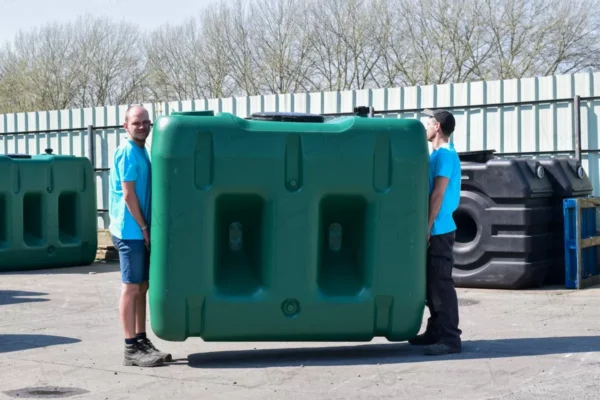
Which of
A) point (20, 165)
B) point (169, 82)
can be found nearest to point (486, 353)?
point (20, 165)

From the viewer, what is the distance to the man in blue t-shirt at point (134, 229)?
6270 mm

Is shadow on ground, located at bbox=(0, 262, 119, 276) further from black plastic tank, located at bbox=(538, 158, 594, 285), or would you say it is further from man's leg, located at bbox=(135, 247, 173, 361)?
man's leg, located at bbox=(135, 247, 173, 361)

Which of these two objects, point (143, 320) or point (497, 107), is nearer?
point (143, 320)

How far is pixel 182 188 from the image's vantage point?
20.2ft

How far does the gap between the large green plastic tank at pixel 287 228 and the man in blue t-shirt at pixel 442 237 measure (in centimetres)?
20

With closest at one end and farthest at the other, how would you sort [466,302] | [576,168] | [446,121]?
[446,121] < [466,302] < [576,168]

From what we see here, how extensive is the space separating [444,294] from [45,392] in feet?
8.77

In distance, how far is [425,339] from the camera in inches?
274

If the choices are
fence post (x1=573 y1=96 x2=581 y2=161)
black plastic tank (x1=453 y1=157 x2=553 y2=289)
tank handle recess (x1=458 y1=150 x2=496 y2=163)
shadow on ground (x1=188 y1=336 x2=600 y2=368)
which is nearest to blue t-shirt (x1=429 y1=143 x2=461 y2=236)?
shadow on ground (x1=188 y1=336 x2=600 y2=368)

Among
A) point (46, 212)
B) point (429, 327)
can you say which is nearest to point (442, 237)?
point (429, 327)

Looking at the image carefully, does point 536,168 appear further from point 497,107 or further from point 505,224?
point 497,107

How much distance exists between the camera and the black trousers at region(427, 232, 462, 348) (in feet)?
21.8

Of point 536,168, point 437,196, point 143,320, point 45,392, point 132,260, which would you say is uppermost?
point 536,168

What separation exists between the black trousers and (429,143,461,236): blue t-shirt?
0.07 metres
